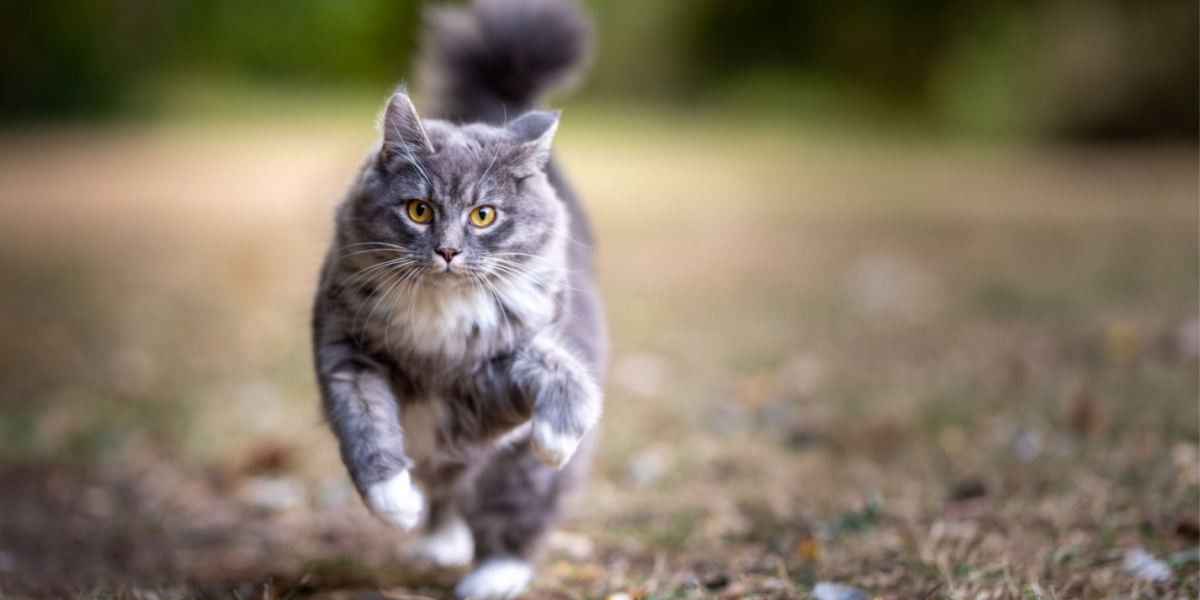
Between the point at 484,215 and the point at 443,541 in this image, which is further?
the point at 443,541

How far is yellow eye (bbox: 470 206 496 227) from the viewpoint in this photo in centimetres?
253

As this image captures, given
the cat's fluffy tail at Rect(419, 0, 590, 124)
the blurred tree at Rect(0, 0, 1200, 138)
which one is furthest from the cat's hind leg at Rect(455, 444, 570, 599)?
the blurred tree at Rect(0, 0, 1200, 138)

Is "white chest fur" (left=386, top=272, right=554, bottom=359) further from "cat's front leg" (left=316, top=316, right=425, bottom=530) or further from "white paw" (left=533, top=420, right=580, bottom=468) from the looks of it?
"white paw" (left=533, top=420, right=580, bottom=468)

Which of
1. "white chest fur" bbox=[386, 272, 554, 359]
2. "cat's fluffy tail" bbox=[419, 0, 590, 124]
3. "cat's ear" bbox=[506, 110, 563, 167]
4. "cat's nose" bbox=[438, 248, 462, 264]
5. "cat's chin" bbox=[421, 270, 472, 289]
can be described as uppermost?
"cat's fluffy tail" bbox=[419, 0, 590, 124]

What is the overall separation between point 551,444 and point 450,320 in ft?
1.23

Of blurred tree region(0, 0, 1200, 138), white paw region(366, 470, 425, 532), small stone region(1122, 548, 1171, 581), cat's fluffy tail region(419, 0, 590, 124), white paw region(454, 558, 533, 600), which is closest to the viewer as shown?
white paw region(366, 470, 425, 532)

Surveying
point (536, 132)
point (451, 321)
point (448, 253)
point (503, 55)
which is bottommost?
point (451, 321)

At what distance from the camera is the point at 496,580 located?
286 centimetres

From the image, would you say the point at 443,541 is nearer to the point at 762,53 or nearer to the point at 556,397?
the point at 556,397

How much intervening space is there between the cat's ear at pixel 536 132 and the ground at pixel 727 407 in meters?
0.79

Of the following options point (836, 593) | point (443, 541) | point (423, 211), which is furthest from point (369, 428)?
point (836, 593)

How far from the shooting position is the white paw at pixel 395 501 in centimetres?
234

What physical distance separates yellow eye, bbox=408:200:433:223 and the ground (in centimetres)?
69

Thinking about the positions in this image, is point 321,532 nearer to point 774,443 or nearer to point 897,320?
point 774,443
